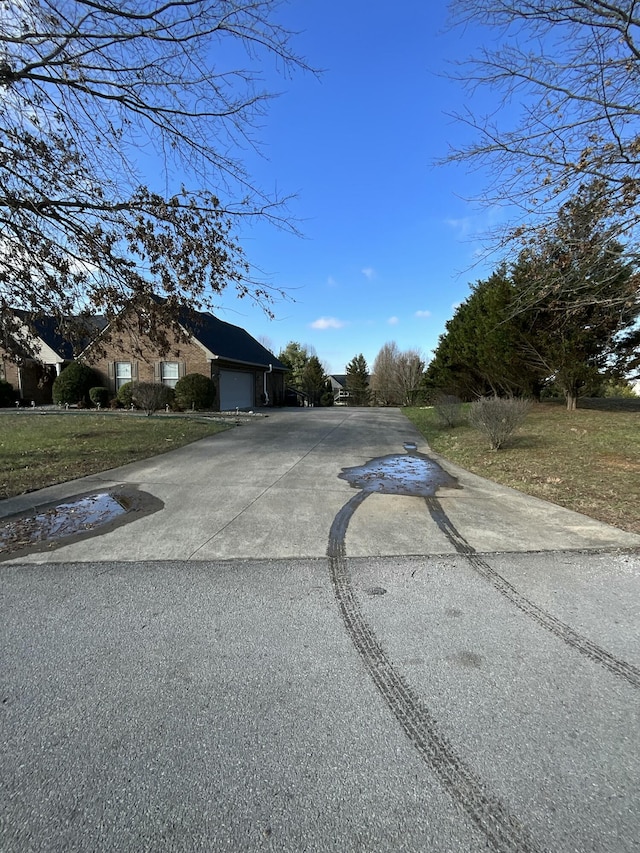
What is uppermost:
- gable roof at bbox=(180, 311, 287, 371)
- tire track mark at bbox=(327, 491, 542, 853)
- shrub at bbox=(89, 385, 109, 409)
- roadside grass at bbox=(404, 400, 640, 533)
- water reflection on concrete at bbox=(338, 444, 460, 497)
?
gable roof at bbox=(180, 311, 287, 371)

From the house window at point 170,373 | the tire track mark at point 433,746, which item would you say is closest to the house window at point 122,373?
the house window at point 170,373

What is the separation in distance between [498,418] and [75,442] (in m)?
9.99

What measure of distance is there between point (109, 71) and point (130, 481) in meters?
6.10

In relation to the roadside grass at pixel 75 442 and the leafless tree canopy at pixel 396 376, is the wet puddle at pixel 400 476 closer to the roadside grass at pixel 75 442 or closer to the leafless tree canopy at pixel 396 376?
the roadside grass at pixel 75 442

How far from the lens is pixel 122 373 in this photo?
23.2m

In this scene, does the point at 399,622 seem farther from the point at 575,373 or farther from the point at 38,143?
the point at 575,373

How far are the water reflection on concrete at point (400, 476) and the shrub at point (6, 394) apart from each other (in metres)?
23.8

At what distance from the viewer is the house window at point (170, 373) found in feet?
72.6

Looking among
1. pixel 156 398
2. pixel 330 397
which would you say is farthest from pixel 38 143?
pixel 330 397

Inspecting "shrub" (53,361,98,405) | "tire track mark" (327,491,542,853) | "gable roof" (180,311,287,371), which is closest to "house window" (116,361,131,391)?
"shrub" (53,361,98,405)

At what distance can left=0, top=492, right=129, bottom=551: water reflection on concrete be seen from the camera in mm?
4486

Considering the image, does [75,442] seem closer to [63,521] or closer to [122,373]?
[63,521]

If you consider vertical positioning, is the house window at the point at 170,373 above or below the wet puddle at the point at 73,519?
above

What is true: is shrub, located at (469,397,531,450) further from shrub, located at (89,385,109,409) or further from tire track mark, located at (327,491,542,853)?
shrub, located at (89,385,109,409)
